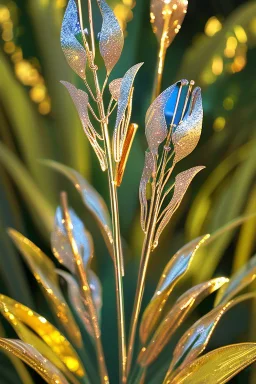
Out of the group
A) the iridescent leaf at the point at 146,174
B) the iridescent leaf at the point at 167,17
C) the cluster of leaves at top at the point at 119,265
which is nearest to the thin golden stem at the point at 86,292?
the cluster of leaves at top at the point at 119,265

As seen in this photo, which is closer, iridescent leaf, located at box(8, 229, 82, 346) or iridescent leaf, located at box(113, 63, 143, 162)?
iridescent leaf, located at box(113, 63, 143, 162)

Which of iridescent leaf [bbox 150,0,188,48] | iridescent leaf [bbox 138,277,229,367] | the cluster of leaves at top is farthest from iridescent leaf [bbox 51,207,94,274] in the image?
A: iridescent leaf [bbox 150,0,188,48]

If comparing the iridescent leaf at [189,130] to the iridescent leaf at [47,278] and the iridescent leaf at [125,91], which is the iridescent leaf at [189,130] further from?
the iridescent leaf at [47,278]

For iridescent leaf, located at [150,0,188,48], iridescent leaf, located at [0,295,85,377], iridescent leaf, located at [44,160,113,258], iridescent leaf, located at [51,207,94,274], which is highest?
iridescent leaf, located at [150,0,188,48]

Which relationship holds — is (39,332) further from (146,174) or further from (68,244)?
(146,174)

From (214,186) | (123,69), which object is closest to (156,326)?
(214,186)

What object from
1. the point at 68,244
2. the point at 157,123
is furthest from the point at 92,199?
the point at 157,123

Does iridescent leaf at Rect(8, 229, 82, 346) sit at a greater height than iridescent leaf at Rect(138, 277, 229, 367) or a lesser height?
greater

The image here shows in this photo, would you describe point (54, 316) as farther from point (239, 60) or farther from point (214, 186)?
point (239, 60)

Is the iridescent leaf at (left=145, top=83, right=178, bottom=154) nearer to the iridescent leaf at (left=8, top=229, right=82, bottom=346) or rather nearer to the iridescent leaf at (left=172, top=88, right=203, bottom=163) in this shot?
the iridescent leaf at (left=172, top=88, right=203, bottom=163)
